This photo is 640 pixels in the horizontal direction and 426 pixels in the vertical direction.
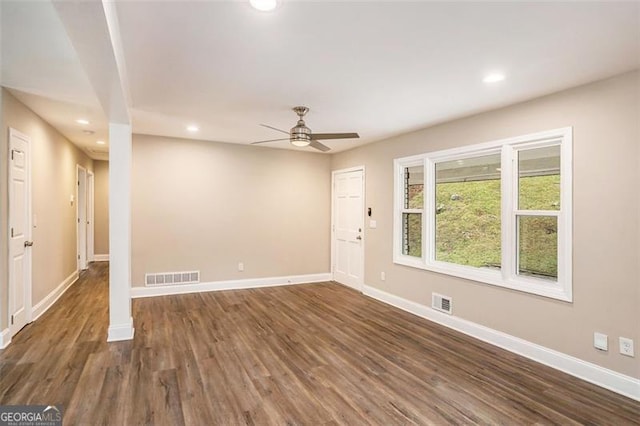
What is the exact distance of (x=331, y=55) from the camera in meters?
2.52

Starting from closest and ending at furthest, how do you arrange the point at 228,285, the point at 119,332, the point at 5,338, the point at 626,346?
the point at 626,346
the point at 5,338
the point at 119,332
the point at 228,285

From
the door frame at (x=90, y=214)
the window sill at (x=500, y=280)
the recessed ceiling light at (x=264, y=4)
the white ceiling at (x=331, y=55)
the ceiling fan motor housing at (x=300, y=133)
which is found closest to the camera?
the recessed ceiling light at (x=264, y=4)

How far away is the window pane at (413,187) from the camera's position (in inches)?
190

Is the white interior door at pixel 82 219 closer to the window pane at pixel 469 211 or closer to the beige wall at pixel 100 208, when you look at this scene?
the beige wall at pixel 100 208

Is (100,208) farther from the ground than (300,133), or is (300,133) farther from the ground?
(300,133)

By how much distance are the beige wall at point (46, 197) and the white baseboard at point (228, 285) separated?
121cm

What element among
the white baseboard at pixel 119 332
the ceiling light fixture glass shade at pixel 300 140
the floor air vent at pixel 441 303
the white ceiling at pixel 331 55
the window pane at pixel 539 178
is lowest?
the white baseboard at pixel 119 332

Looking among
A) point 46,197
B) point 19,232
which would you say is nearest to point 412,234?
point 19,232

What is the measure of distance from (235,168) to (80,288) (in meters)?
3.38

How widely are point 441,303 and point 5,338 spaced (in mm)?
4820

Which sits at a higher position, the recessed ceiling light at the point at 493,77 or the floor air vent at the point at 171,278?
the recessed ceiling light at the point at 493,77

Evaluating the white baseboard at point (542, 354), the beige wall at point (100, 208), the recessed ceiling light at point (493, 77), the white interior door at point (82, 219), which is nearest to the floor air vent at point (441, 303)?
the white baseboard at point (542, 354)

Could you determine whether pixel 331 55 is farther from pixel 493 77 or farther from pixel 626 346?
pixel 626 346

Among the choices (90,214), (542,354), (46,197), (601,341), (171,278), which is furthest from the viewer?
(90,214)
